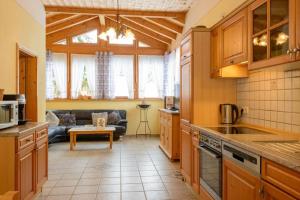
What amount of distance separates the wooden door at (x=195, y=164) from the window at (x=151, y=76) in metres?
5.20

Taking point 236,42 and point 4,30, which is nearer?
point 236,42

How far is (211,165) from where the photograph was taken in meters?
2.63

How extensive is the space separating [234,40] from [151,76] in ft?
18.5

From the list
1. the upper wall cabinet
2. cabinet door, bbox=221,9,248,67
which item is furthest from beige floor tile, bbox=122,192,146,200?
the upper wall cabinet

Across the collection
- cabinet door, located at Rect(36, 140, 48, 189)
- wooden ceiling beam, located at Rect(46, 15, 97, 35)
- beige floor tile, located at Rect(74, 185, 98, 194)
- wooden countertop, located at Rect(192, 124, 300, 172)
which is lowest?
beige floor tile, located at Rect(74, 185, 98, 194)

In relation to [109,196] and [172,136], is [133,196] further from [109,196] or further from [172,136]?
[172,136]

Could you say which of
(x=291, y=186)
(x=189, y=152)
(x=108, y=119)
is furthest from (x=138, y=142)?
(x=291, y=186)

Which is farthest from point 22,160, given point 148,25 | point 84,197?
point 148,25

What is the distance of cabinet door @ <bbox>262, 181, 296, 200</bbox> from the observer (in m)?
1.46

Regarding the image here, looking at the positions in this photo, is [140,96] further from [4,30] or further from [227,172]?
[227,172]

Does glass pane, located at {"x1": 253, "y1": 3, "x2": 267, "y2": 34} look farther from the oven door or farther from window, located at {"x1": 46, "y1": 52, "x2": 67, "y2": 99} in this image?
window, located at {"x1": 46, "y1": 52, "x2": 67, "y2": 99}

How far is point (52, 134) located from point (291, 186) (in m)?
5.98

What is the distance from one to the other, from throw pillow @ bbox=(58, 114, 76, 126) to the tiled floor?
1142 mm

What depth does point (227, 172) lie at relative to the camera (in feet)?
7.44
